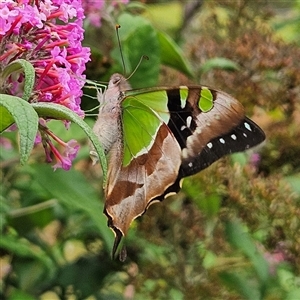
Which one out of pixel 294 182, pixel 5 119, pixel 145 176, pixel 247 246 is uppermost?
pixel 5 119

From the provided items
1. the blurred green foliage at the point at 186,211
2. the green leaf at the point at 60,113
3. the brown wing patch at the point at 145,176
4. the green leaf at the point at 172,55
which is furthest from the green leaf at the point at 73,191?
the green leaf at the point at 60,113

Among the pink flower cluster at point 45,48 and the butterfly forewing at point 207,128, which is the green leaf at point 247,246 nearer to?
the butterfly forewing at point 207,128

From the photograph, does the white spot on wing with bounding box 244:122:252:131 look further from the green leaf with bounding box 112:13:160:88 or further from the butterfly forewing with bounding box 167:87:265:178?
the green leaf with bounding box 112:13:160:88

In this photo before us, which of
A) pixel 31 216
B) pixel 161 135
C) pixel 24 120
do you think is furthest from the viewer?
pixel 31 216

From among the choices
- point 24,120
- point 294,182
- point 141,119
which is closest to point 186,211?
point 294,182

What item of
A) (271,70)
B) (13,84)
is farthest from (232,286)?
(13,84)

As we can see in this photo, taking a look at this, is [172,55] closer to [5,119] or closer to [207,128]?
[207,128]

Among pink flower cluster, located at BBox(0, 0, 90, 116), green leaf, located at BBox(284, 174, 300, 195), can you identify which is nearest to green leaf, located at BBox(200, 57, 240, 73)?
green leaf, located at BBox(284, 174, 300, 195)
